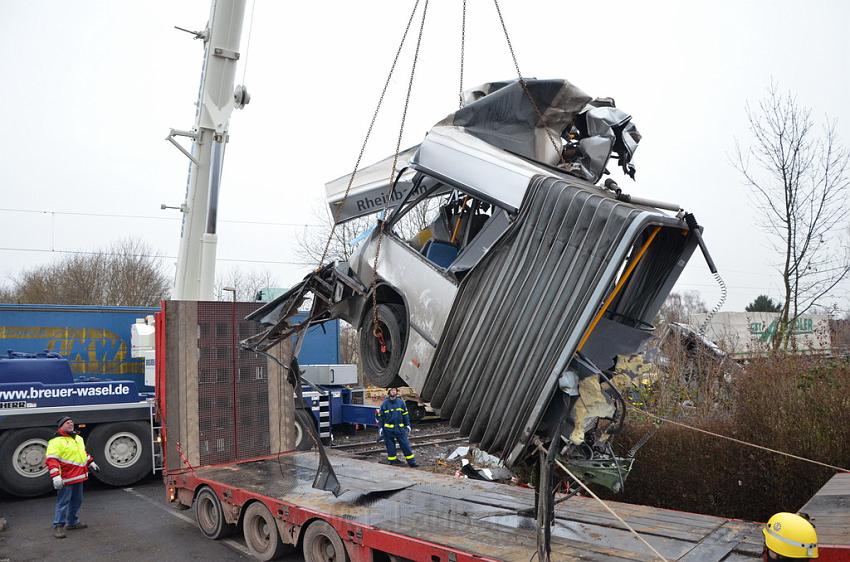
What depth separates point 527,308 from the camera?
14.8 ft

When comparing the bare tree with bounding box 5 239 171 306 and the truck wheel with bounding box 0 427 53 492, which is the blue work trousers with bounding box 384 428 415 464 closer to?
the truck wheel with bounding box 0 427 53 492

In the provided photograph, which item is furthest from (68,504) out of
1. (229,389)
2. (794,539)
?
(794,539)

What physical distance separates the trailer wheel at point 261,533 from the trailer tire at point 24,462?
4.92 meters

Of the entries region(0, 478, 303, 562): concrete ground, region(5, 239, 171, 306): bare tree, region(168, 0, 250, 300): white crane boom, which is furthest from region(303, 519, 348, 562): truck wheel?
region(5, 239, 171, 306): bare tree

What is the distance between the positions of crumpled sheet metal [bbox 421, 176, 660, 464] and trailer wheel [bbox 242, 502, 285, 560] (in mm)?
3079

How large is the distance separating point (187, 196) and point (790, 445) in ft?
32.9

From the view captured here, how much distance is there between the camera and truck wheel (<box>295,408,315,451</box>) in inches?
287

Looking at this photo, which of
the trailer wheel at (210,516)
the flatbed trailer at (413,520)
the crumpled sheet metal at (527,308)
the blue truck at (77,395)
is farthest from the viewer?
the blue truck at (77,395)

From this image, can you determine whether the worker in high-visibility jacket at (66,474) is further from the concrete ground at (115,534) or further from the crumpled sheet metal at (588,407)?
the crumpled sheet metal at (588,407)

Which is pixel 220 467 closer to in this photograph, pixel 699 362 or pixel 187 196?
pixel 187 196

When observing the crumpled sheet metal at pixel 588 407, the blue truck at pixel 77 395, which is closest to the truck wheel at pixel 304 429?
the blue truck at pixel 77 395

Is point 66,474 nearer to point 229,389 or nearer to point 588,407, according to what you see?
point 229,389

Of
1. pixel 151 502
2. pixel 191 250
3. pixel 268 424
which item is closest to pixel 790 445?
pixel 268 424

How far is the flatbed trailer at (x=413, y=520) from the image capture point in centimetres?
498
